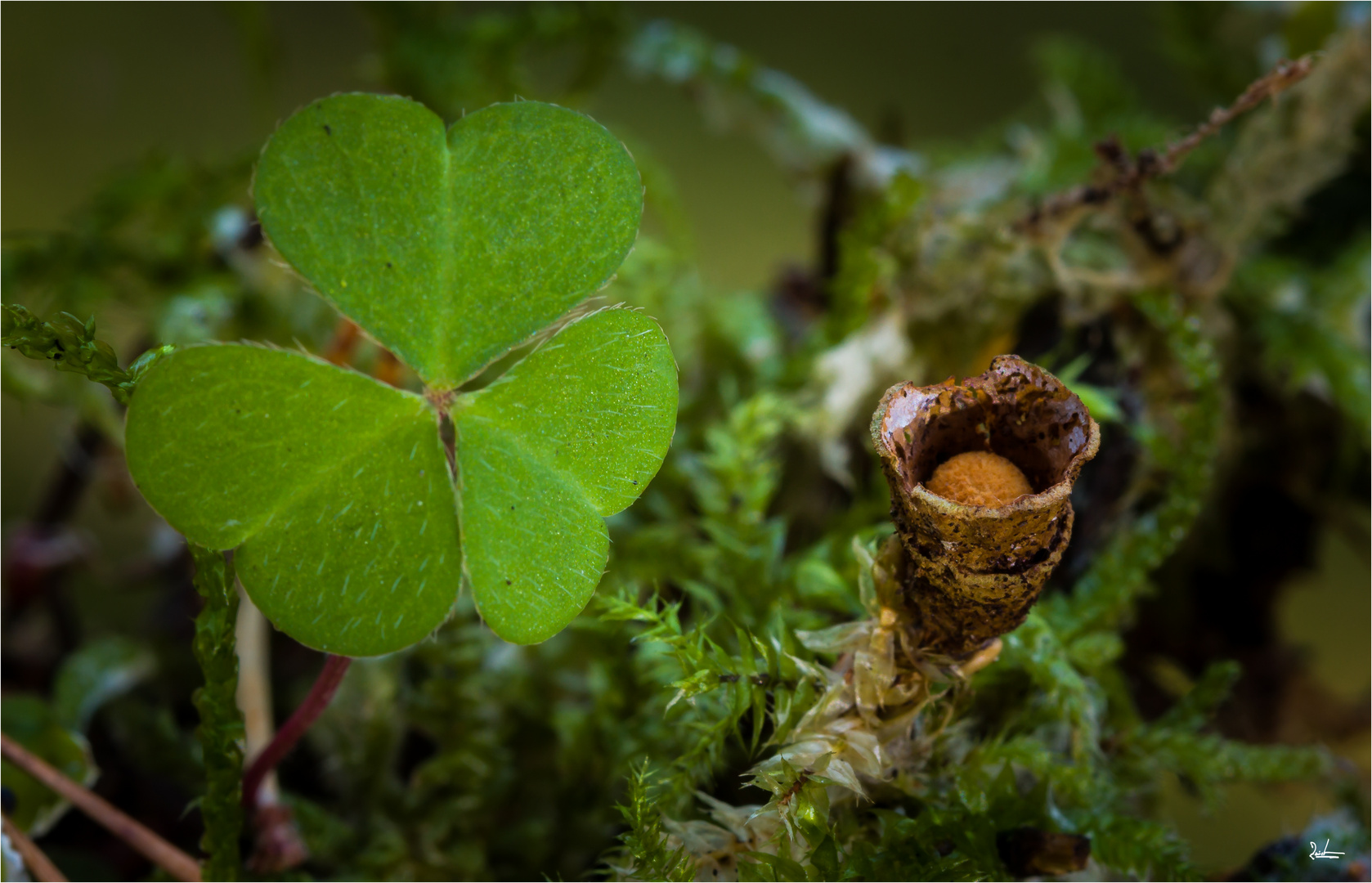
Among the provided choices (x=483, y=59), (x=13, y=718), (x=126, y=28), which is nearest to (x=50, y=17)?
(x=126, y=28)

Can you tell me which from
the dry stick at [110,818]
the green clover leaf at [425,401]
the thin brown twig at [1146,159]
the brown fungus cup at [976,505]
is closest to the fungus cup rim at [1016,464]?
the brown fungus cup at [976,505]

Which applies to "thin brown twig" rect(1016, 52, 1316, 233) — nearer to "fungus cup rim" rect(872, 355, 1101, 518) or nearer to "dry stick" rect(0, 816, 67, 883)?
"fungus cup rim" rect(872, 355, 1101, 518)

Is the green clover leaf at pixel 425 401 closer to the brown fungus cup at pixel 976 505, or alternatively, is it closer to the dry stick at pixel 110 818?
the brown fungus cup at pixel 976 505

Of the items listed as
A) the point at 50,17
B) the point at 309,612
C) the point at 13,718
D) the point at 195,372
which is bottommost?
the point at 13,718

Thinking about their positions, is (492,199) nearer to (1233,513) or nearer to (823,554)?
(823,554)
